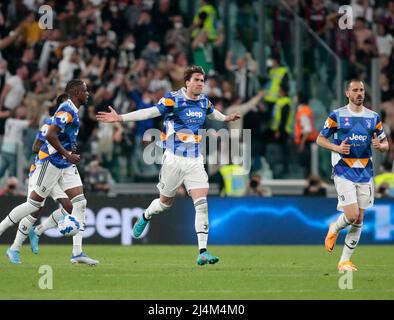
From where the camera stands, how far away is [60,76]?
2456 cm

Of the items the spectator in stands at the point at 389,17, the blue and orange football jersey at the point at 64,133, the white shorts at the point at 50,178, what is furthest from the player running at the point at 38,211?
the spectator in stands at the point at 389,17

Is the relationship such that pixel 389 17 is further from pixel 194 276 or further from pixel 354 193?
pixel 194 276

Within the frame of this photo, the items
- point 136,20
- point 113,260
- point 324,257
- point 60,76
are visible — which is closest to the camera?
point 113,260

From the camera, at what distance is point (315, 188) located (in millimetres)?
23141

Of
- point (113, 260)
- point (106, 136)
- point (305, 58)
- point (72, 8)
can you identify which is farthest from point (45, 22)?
point (113, 260)

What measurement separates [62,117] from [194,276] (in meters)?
2.78

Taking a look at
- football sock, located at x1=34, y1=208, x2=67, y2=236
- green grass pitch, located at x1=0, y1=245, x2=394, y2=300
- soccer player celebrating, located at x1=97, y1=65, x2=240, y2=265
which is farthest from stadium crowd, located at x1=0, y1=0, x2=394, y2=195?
soccer player celebrating, located at x1=97, y1=65, x2=240, y2=265

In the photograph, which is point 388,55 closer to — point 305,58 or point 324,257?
point 305,58

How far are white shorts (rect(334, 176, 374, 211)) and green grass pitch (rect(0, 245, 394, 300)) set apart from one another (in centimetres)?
89

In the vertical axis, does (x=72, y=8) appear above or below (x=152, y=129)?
above

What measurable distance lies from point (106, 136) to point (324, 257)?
21.1 feet

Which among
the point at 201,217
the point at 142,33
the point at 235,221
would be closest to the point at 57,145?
the point at 201,217
